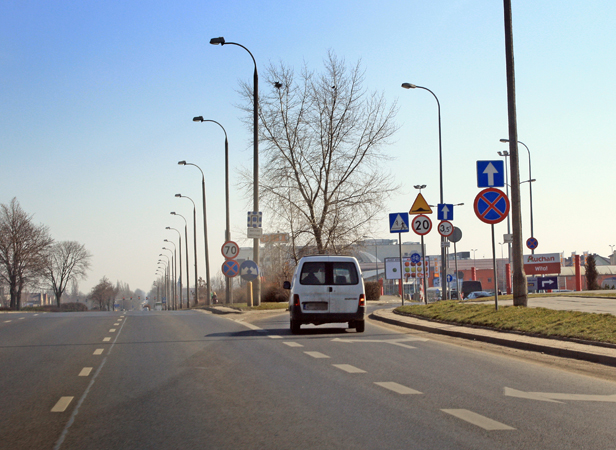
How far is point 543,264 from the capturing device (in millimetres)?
60125

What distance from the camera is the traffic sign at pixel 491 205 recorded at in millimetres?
16938

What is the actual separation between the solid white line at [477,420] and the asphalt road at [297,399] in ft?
0.06

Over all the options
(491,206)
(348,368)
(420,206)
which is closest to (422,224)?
(420,206)

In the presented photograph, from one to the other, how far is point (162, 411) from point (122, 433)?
3.17ft

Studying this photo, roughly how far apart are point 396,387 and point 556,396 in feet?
5.80

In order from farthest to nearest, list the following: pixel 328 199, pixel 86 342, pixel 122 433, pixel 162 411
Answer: pixel 328 199 → pixel 86 342 → pixel 162 411 → pixel 122 433

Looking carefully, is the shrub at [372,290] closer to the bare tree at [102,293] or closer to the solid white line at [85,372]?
the solid white line at [85,372]

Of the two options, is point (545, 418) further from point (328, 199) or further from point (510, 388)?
point (328, 199)

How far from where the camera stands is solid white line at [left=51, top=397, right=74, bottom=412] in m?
7.21

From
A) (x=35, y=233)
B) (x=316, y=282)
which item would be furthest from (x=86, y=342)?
(x=35, y=233)

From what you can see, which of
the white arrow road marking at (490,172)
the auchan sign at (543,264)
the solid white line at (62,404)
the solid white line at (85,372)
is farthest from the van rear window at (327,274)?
the auchan sign at (543,264)

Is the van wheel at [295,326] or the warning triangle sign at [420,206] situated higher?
the warning triangle sign at [420,206]

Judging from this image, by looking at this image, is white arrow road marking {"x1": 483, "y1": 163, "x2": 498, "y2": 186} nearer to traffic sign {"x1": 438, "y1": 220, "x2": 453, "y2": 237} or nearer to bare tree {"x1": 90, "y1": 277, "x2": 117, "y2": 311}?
traffic sign {"x1": 438, "y1": 220, "x2": 453, "y2": 237}

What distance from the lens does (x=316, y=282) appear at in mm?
16531
